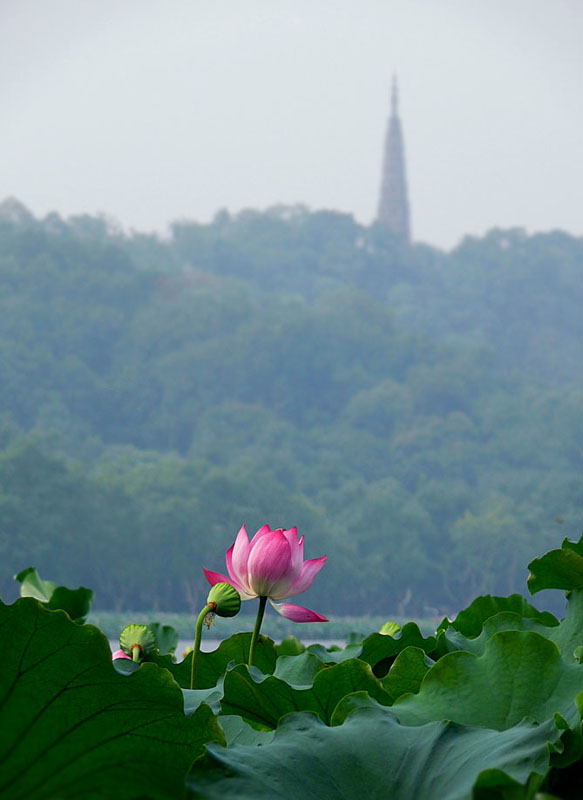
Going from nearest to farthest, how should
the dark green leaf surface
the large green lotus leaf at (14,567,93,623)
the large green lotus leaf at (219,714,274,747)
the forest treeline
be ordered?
the large green lotus leaf at (219,714,274,747) < the dark green leaf surface < the large green lotus leaf at (14,567,93,623) < the forest treeline

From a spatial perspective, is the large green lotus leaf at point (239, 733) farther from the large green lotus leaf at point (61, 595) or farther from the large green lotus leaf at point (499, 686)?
the large green lotus leaf at point (61, 595)

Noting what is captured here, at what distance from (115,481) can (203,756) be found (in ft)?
68.3

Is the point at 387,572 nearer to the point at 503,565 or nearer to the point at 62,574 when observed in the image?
the point at 503,565

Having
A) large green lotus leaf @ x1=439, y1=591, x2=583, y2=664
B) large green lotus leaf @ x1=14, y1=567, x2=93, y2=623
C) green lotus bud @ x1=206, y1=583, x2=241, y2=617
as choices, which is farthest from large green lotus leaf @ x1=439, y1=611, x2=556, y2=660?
large green lotus leaf @ x1=14, y1=567, x2=93, y2=623

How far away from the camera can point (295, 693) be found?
1.54 feet

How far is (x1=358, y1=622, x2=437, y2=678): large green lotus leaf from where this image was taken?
0.62 metres

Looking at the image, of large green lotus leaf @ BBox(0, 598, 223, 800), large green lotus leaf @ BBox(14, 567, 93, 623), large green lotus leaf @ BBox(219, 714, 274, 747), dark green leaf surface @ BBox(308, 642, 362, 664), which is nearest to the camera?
large green lotus leaf @ BBox(0, 598, 223, 800)

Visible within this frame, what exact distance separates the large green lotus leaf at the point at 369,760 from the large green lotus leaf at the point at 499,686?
4 cm

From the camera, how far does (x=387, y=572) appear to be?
21.8 m

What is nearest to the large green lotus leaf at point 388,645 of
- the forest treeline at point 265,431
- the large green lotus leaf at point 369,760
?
the large green lotus leaf at point 369,760

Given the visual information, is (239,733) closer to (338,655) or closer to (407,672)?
(407,672)

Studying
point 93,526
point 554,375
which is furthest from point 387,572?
point 554,375

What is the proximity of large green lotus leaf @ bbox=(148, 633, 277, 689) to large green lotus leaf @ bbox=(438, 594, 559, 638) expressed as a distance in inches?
4.4

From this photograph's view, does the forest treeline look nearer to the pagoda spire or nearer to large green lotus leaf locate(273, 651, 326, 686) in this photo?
the pagoda spire
